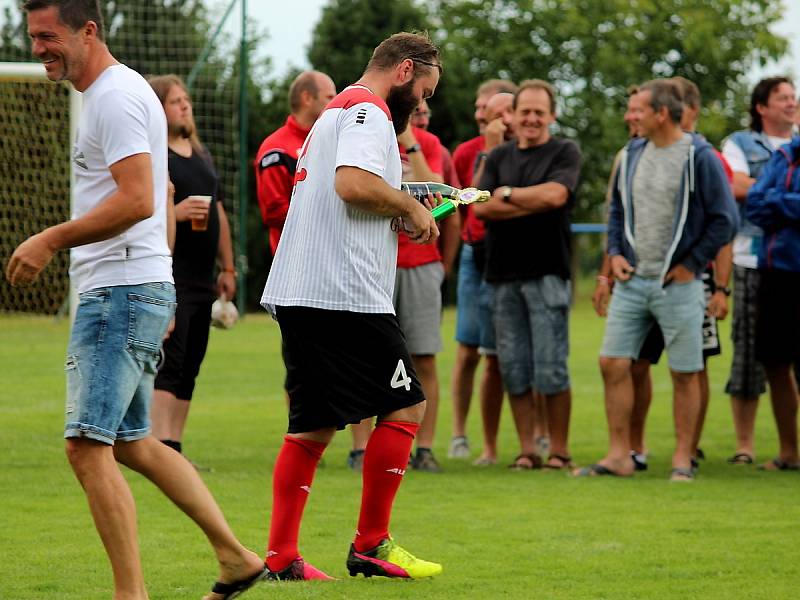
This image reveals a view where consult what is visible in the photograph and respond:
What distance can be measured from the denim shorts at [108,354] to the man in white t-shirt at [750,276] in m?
5.64

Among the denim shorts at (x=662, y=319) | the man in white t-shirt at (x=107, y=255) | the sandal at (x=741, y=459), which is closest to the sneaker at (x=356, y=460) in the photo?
the denim shorts at (x=662, y=319)

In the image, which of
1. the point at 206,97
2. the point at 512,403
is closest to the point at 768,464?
the point at 512,403

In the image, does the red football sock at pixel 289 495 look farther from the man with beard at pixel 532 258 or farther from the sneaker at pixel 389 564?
the man with beard at pixel 532 258

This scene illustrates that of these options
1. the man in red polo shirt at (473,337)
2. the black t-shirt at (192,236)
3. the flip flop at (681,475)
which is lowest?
the flip flop at (681,475)

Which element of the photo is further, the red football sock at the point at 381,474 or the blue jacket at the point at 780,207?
the blue jacket at the point at 780,207

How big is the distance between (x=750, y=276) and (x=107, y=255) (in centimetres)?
588

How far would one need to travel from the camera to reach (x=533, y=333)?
9086 mm

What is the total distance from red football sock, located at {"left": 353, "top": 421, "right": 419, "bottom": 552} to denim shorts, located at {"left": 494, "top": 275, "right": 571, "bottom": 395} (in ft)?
11.6

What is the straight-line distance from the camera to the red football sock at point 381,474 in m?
5.56

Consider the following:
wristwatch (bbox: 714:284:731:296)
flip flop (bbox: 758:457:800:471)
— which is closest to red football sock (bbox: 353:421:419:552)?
wristwatch (bbox: 714:284:731:296)

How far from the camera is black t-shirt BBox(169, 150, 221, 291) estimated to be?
8.59 meters

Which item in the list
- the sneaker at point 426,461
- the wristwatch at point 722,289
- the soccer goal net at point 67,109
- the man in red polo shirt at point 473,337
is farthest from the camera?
the soccer goal net at point 67,109

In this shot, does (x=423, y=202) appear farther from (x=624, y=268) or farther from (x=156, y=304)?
(x=624, y=268)

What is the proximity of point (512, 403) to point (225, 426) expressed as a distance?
2.91 metres
